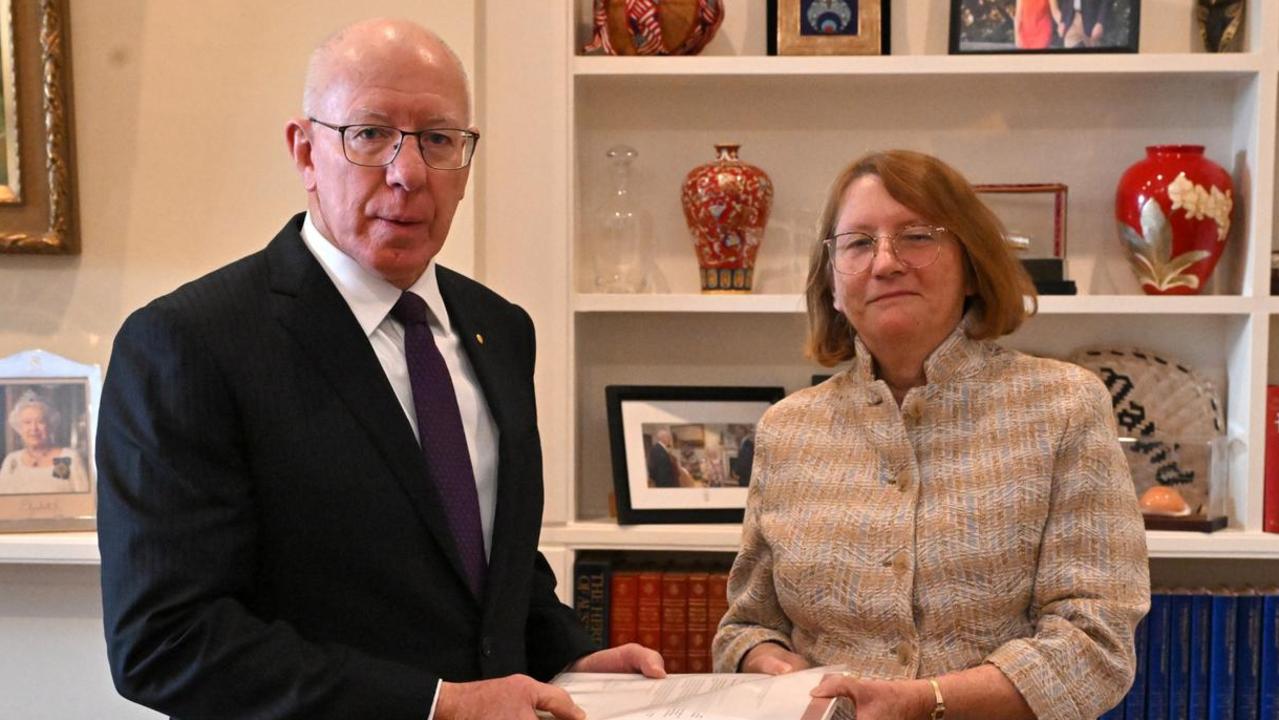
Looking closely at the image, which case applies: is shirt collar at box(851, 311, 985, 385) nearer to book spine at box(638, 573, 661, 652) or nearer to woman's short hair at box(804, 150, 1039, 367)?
woman's short hair at box(804, 150, 1039, 367)

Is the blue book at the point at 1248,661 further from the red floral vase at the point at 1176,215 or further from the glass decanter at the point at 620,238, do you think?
the glass decanter at the point at 620,238

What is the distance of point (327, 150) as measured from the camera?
1.44 m

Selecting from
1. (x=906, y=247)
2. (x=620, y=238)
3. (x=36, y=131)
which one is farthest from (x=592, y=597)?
(x=36, y=131)

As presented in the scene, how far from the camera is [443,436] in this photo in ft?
4.83

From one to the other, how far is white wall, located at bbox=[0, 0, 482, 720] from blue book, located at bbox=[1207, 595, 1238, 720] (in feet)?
5.80

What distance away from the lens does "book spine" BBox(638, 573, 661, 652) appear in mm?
2789

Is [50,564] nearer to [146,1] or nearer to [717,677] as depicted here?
[146,1]

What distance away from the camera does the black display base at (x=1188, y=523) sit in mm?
2697

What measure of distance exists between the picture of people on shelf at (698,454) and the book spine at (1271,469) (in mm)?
1108

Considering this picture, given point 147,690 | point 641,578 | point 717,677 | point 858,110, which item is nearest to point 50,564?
point 641,578

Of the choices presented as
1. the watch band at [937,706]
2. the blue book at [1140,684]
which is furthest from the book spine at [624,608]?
the watch band at [937,706]

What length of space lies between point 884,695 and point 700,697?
27cm

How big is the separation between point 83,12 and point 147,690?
6.39 feet

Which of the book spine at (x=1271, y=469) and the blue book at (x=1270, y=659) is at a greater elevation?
the book spine at (x=1271, y=469)
